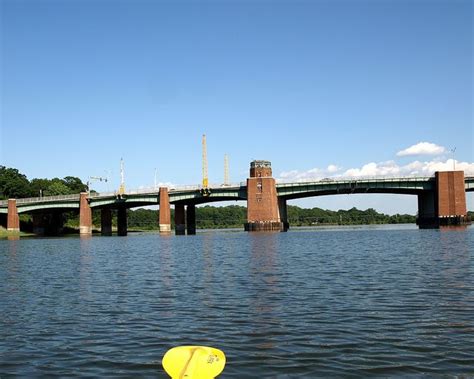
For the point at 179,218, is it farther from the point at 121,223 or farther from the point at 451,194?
the point at 451,194

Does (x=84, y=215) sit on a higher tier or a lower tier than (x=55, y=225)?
higher

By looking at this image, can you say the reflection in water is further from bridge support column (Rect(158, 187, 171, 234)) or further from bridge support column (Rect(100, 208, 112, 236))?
bridge support column (Rect(100, 208, 112, 236))

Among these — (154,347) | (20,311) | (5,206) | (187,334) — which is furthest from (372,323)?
(5,206)

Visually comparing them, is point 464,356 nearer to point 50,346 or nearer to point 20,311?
point 50,346

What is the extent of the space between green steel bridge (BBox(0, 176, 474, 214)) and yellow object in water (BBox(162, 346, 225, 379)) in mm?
110094

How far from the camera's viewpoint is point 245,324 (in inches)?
683

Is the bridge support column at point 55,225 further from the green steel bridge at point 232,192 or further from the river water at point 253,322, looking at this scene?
the river water at point 253,322

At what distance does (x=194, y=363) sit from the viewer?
9.86m

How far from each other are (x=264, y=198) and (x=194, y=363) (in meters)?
114

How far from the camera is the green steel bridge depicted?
383 feet

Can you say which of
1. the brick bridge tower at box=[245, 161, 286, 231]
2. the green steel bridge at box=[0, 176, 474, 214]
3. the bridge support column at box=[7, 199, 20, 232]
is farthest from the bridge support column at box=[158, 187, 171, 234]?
the bridge support column at box=[7, 199, 20, 232]

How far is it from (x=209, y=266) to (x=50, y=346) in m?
23.5

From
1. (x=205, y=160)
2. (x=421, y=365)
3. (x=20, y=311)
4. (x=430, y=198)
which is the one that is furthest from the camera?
(x=205, y=160)

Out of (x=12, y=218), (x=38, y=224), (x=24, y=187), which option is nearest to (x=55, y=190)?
(x=24, y=187)
